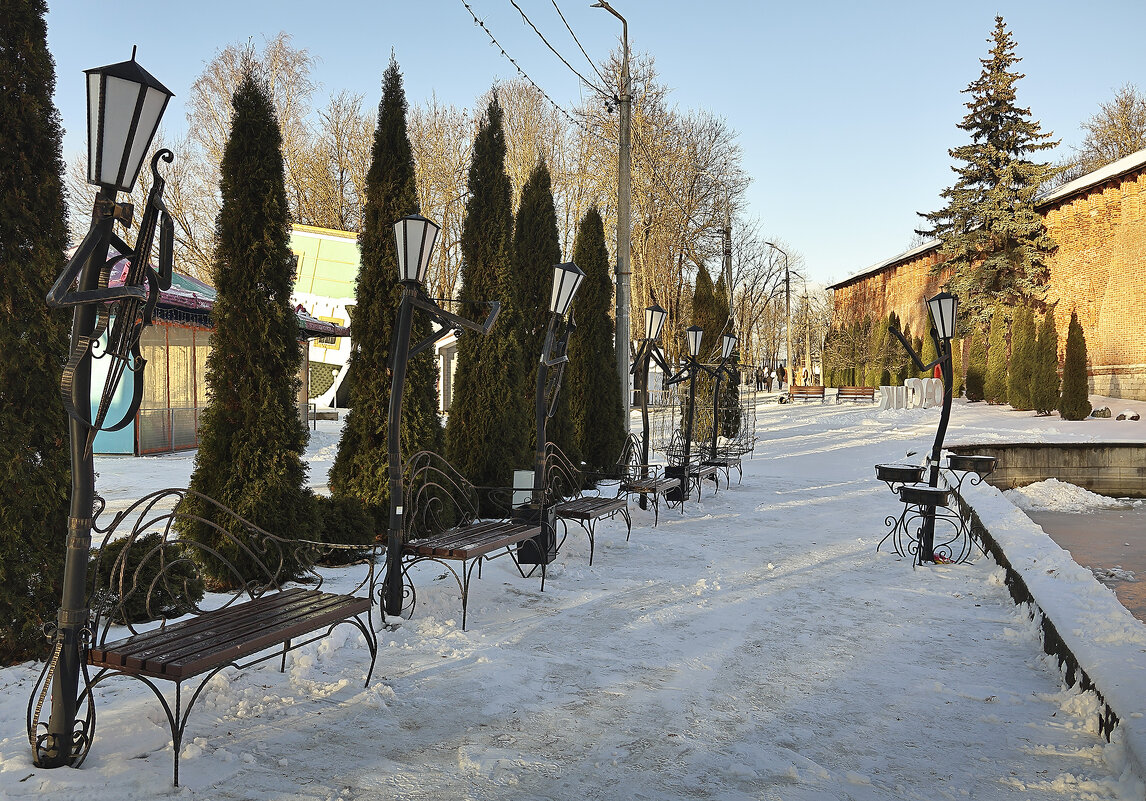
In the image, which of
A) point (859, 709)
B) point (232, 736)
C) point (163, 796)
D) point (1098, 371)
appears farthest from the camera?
point (1098, 371)

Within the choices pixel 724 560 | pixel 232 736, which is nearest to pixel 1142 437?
pixel 724 560

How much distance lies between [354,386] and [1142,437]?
50.6 feet

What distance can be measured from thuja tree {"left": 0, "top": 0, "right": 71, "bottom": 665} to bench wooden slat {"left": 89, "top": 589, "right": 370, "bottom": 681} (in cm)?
93

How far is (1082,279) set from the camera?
28281 millimetres

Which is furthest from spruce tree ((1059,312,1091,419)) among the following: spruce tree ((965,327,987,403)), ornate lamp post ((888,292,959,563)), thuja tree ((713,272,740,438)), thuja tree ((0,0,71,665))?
thuja tree ((0,0,71,665))

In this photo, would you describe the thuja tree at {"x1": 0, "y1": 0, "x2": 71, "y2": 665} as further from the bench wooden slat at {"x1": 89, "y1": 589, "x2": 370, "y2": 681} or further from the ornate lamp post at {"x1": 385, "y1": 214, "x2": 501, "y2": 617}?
the ornate lamp post at {"x1": 385, "y1": 214, "x2": 501, "y2": 617}

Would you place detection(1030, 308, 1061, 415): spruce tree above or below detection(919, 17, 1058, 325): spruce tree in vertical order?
below

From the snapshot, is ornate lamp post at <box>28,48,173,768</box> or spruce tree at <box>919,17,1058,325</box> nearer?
ornate lamp post at <box>28,48,173,768</box>

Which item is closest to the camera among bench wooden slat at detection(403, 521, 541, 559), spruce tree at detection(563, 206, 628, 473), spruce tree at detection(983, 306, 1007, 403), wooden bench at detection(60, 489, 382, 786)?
wooden bench at detection(60, 489, 382, 786)

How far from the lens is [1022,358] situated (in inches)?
909

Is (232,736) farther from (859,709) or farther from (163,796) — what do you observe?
(859,709)

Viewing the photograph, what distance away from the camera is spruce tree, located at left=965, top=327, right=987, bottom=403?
2914 centimetres

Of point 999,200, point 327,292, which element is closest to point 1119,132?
point 999,200

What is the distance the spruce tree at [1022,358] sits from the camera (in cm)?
2266
